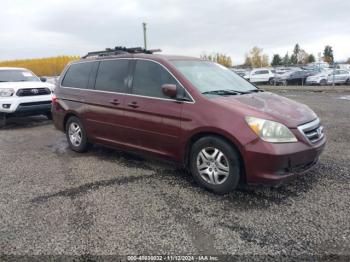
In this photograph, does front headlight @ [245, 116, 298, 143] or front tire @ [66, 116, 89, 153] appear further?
front tire @ [66, 116, 89, 153]

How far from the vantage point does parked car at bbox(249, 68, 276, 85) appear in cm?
3122

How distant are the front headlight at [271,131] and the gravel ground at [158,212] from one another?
74cm

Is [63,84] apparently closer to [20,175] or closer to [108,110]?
[108,110]

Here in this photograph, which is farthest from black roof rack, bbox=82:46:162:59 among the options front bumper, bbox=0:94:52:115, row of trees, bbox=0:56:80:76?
row of trees, bbox=0:56:80:76

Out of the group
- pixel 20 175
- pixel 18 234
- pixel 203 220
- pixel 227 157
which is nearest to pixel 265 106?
pixel 227 157

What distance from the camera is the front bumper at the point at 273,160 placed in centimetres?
392

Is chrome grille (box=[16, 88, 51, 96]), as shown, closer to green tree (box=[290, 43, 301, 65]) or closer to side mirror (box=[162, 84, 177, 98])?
side mirror (box=[162, 84, 177, 98])

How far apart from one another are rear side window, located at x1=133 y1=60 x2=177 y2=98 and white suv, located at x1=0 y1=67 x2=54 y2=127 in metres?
5.53

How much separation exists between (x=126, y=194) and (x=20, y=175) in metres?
1.97

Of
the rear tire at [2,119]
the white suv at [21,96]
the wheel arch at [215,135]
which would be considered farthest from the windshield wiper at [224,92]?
the rear tire at [2,119]

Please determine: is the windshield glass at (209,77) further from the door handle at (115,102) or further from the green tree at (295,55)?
the green tree at (295,55)

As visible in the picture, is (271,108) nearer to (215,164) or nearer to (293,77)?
(215,164)

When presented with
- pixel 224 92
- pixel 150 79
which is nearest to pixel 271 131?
pixel 224 92

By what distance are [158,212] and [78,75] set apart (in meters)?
3.55
